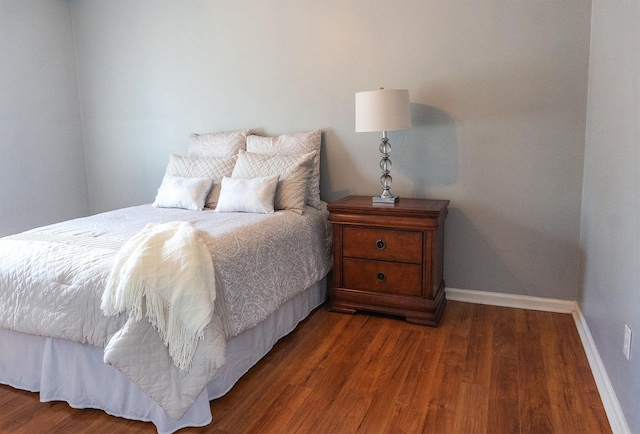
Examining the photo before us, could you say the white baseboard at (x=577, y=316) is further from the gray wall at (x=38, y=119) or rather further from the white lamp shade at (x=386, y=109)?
the gray wall at (x=38, y=119)

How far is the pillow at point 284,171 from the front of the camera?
2934 millimetres

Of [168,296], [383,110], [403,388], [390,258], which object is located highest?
[383,110]

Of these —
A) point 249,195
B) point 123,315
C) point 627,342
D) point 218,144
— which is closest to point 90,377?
point 123,315

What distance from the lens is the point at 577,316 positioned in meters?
2.71

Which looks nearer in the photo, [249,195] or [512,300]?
[249,195]

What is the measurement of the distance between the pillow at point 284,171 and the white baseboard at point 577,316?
4.08 feet

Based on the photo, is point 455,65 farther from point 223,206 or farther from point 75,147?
point 75,147

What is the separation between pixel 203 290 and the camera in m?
1.76

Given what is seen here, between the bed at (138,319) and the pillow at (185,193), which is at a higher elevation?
the pillow at (185,193)

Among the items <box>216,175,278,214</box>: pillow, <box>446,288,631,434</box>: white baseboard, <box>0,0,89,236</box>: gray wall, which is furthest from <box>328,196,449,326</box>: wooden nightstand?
<box>0,0,89,236</box>: gray wall

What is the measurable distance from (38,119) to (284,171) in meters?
2.48

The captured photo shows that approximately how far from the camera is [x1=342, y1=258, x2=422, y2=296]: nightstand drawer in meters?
2.74

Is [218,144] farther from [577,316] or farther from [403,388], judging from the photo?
[577,316]

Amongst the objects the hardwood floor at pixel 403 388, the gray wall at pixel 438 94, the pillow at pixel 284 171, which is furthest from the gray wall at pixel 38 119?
the hardwood floor at pixel 403 388
